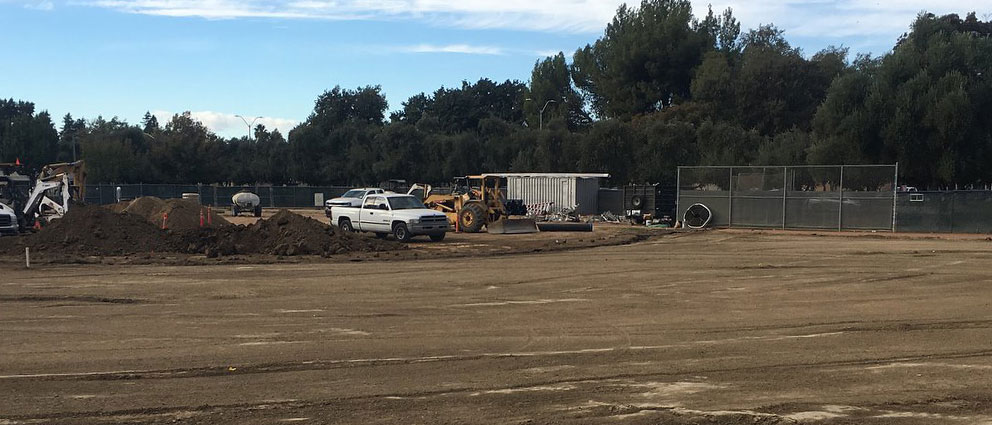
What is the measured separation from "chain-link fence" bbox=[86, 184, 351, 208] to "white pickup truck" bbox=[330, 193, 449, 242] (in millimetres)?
35831

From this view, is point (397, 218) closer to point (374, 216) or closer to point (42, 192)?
point (374, 216)

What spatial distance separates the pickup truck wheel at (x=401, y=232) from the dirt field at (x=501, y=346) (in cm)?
867

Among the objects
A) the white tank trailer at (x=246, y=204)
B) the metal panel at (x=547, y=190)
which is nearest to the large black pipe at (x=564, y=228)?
the metal panel at (x=547, y=190)

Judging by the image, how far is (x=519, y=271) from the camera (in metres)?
18.4

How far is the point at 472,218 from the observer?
32469mm

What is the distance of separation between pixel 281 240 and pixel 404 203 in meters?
5.77

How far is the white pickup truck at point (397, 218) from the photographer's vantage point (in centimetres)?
2708

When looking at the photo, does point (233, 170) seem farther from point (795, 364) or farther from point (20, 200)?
point (795, 364)

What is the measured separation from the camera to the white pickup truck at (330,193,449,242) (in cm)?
2708

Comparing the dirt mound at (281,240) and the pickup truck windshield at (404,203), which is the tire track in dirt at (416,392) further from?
the pickup truck windshield at (404,203)

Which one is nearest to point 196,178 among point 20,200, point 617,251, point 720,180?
point 20,200

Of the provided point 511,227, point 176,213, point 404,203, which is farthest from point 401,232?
point 176,213

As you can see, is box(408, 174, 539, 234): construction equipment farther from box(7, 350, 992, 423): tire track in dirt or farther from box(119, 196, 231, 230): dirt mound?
box(7, 350, 992, 423): tire track in dirt

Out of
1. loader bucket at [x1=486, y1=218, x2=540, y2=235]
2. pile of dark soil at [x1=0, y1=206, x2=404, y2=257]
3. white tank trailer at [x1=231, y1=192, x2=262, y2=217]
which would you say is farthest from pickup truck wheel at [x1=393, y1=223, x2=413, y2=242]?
white tank trailer at [x1=231, y1=192, x2=262, y2=217]
